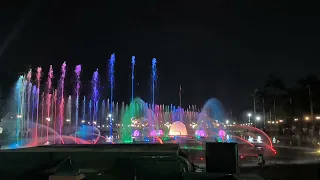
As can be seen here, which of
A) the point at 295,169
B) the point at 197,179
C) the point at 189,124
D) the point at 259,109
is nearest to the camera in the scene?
the point at 197,179

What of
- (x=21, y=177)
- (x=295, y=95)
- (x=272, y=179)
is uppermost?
(x=295, y=95)

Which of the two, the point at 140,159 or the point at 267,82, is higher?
the point at 267,82

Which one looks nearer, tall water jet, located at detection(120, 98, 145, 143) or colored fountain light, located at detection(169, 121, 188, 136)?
colored fountain light, located at detection(169, 121, 188, 136)

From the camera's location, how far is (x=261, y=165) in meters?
16.9

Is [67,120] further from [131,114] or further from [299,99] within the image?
[299,99]

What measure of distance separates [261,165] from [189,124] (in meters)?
79.2

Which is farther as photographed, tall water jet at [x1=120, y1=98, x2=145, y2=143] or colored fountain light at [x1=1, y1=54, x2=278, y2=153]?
tall water jet at [x1=120, y1=98, x2=145, y2=143]

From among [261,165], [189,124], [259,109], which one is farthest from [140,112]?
[261,165]

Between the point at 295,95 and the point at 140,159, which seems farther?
the point at 295,95

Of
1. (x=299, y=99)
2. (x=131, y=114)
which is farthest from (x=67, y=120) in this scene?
(x=299, y=99)

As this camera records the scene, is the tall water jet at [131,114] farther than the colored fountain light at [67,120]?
Yes

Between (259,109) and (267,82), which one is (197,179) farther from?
(259,109)

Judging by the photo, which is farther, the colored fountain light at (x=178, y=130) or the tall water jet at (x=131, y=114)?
the tall water jet at (x=131, y=114)

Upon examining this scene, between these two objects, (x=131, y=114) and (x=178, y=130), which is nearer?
(x=178, y=130)
